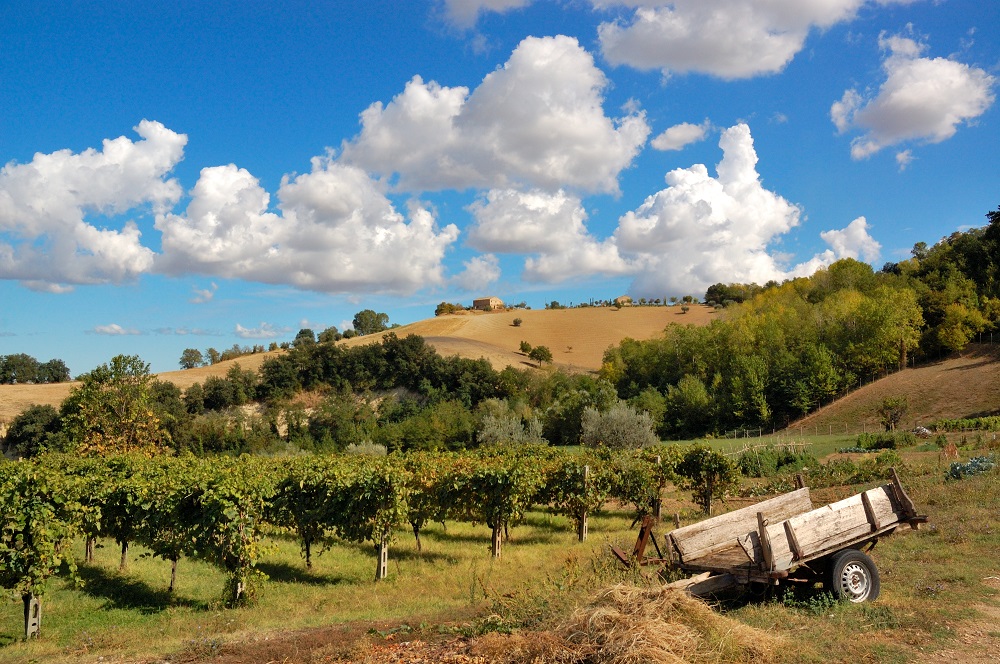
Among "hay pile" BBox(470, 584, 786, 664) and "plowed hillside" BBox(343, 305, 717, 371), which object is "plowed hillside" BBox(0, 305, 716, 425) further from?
"hay pile" BBox(470, 584, 786, 664)

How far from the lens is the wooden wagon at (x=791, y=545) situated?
25.1 feet

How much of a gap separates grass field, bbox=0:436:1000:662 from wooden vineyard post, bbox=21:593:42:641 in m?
0.20

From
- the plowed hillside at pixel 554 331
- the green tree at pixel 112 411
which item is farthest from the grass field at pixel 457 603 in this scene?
the plowed hillside at pixel 554 331

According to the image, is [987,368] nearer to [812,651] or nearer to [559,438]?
[559,438]

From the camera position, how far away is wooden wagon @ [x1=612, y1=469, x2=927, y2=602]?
25.1 ft

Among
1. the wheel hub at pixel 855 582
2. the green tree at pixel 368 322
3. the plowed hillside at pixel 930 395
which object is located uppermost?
the green tree at pixel 368 322

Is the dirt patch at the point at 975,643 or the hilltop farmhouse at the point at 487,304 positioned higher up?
the hilltop farmhouse at the point at 487,304

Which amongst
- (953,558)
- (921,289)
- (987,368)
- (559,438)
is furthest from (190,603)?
(921,289)

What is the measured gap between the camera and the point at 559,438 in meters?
57.1

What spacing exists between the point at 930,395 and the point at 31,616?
58770 mm

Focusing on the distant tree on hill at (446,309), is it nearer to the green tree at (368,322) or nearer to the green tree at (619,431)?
the green tree at (368,322)

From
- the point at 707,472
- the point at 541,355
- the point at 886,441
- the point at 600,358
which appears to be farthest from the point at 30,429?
the point at 600,358

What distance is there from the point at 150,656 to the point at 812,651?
7828 mm

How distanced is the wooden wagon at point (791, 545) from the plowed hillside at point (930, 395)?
45.3m
